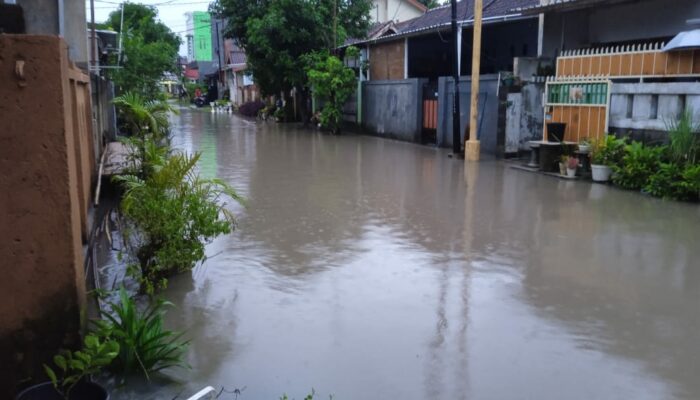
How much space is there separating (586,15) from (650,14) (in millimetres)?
1838

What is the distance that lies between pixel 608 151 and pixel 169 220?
307 inches

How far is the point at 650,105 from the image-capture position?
10219mm

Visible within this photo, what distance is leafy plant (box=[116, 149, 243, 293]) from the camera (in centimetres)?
529

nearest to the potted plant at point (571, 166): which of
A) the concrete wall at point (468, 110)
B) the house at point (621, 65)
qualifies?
the house at point (621, 65)

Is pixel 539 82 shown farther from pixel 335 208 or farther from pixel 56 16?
pixel 56 16

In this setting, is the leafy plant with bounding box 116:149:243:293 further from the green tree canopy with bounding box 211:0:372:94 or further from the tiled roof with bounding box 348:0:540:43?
the green tree canopy with bounding box 211:0:372:94

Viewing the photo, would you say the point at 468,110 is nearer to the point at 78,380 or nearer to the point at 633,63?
the point at 633,63

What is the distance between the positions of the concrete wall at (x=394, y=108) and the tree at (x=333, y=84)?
2.53ft

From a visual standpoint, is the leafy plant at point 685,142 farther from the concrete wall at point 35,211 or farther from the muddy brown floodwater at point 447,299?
the concrete wall at point 35,211

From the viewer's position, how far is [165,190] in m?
5.55

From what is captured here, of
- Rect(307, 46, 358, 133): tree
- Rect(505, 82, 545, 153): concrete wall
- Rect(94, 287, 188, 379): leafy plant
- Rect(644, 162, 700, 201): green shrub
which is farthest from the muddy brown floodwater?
Rect(307, 46, 358, 133): tree

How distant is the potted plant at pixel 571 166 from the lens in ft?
36.2

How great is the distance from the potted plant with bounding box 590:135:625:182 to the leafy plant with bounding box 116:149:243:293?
7.22 meters

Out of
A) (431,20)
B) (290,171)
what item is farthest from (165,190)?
(431,20)
